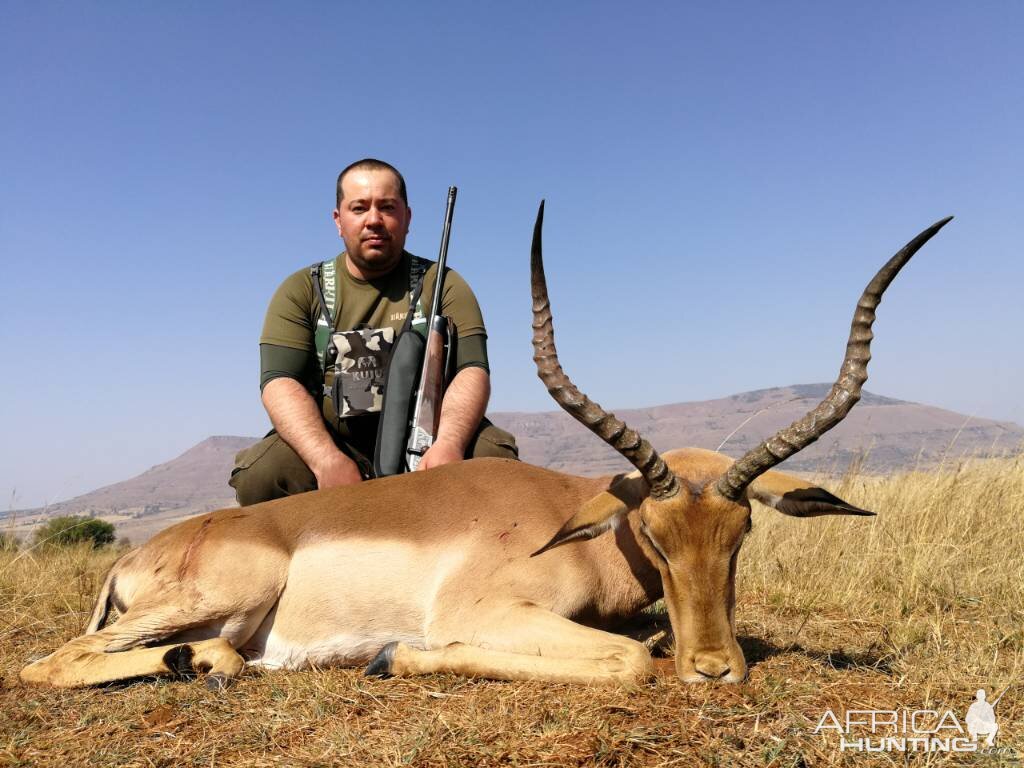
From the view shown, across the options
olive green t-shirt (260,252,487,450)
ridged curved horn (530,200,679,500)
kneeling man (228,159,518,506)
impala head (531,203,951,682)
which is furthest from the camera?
olive green t-shirt (260,252,487,450)

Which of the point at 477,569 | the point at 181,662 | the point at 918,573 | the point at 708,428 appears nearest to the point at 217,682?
the point at 181,662

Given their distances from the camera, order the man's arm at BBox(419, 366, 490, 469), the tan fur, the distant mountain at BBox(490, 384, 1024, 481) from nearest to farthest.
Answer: the tan fur < the man's arm at BBox(419, 366, 490, 469) < the distant mountain at BBox(490, 384, 1024, 481)

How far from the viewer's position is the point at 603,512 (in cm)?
420

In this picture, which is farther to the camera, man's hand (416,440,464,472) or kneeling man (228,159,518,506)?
kneeling man (228,159,518,506)

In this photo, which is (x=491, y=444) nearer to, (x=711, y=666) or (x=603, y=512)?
(x=603, y=512)

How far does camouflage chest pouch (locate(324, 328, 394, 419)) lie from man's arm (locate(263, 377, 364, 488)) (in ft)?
0.76

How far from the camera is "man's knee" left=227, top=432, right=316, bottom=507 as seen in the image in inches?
248

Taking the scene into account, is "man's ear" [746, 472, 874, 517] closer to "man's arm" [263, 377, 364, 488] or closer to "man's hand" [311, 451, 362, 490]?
"man's arm" [263, 377, 364, 488]

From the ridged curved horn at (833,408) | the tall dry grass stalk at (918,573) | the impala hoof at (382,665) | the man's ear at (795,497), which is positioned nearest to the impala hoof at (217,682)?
the impala hoof at (382,665)

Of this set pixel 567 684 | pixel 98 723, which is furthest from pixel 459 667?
pixel 98 723

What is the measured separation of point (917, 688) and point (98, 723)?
3555 mm

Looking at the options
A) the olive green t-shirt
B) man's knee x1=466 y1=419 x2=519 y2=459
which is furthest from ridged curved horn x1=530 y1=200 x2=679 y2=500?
the olive green t-shirt

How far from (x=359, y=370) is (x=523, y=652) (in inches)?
126

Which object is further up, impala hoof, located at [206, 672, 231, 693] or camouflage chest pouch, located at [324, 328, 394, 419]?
camouflage chest pouch, located at [324, 328, 394, 419]
